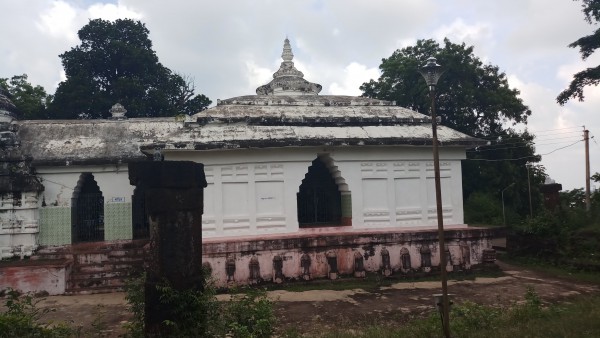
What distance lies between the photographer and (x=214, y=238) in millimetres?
12953

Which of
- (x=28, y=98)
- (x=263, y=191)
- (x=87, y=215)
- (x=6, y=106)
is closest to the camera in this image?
(x=263, y=191)

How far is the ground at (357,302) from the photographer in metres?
8.83

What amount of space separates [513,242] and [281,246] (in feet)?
29.6

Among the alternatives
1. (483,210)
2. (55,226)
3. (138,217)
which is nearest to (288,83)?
(138,217)

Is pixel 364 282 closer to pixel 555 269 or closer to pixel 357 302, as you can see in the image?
pixel 357 302

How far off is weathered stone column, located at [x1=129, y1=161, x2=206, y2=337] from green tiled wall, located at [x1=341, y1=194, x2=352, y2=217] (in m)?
8.43

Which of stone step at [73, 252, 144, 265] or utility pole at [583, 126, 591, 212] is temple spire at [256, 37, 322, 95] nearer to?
stone step at [73, 252, 144, 265]

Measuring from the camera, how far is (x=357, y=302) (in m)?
10.4

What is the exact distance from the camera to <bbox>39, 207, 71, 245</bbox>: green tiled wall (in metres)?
14.5

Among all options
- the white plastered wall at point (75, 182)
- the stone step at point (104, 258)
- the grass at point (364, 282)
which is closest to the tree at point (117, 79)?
the white plastered wall at point (75, 182)

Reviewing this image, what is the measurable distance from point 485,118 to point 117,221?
1847cm

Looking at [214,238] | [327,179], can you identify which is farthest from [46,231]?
[327,179]

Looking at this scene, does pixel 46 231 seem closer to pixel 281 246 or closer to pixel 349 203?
pixel 281 246

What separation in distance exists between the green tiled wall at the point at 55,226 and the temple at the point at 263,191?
0.03m
